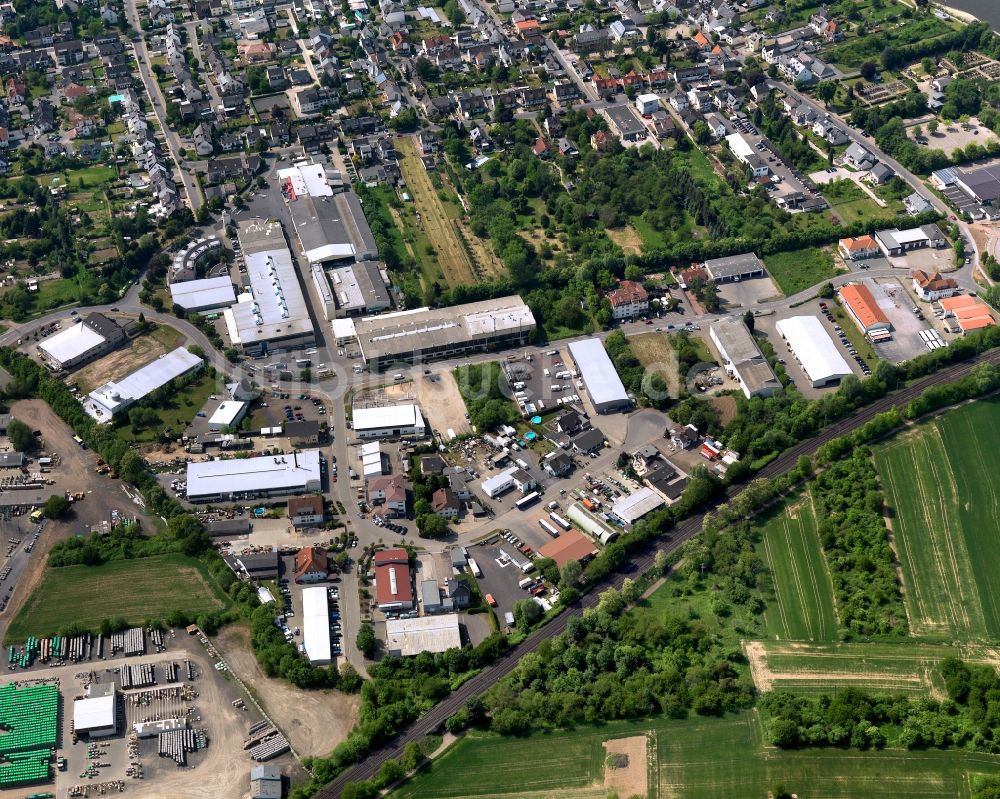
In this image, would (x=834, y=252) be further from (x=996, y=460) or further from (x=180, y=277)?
(x=180, y=277)

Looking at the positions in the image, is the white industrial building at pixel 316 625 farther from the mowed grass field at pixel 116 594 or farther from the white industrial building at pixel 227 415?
the white industrial building at pixel 227 415

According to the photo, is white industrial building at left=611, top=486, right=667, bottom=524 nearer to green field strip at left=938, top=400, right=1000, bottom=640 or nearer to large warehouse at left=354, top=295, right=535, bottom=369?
large warehouse at left=354, top=295, right=535, bottom=369

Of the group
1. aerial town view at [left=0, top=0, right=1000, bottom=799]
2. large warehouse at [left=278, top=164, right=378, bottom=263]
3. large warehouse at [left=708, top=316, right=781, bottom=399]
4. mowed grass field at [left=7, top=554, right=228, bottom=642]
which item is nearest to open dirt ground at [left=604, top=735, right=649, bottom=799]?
aerial town view at [left=0, top=0, right=1000, bottom=799]

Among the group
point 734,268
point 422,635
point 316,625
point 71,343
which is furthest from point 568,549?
point 71,343

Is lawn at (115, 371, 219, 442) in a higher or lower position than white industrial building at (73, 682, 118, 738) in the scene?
higher

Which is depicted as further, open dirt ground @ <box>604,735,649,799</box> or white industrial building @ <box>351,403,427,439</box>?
white industrial building @ <box>351,403,427,439</box>

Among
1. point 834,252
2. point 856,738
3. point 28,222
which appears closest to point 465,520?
point 856,738

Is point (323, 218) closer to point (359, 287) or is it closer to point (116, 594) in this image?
point (359, 287)
